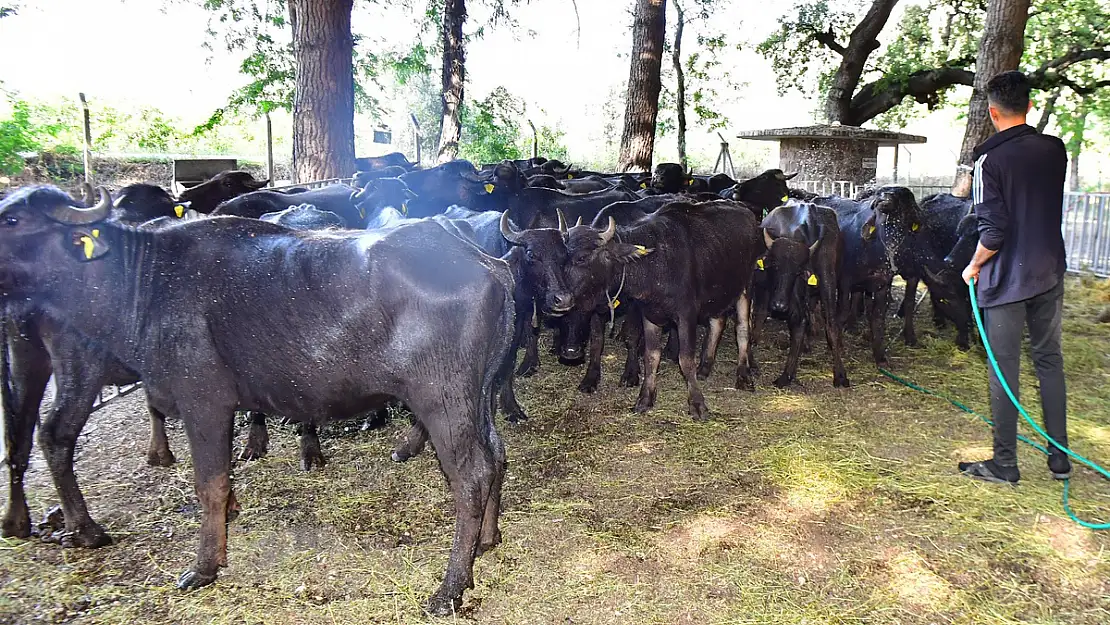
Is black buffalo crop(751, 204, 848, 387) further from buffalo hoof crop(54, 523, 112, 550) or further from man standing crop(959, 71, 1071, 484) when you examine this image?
buffalo hoof crop(54, 523, 112, 550)

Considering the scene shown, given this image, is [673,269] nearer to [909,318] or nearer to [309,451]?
[309,451]

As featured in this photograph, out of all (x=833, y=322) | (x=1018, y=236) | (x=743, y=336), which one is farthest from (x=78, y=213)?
(x=833, y=322)

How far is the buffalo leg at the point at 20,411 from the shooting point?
432 centimetres

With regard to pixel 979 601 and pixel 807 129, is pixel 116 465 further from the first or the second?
pixel 807 129

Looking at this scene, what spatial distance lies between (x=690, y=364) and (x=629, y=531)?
8.25ft

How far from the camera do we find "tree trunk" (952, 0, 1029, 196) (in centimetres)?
1282

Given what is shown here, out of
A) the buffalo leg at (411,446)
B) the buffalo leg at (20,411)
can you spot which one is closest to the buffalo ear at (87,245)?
the buffalo leg at (20,411)

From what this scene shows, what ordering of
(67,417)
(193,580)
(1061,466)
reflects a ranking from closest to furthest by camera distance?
(193,580) < (67,417) < (1061,466)

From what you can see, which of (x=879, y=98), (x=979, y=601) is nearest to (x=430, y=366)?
(x=979, y=601)

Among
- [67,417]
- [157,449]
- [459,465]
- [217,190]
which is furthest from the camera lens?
[217,190]

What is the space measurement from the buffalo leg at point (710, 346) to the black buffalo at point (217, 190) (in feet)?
18.5

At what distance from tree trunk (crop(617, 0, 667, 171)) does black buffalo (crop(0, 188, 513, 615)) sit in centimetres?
1403

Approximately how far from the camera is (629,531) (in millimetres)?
4684

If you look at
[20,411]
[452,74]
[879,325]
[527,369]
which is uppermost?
[452,74]
